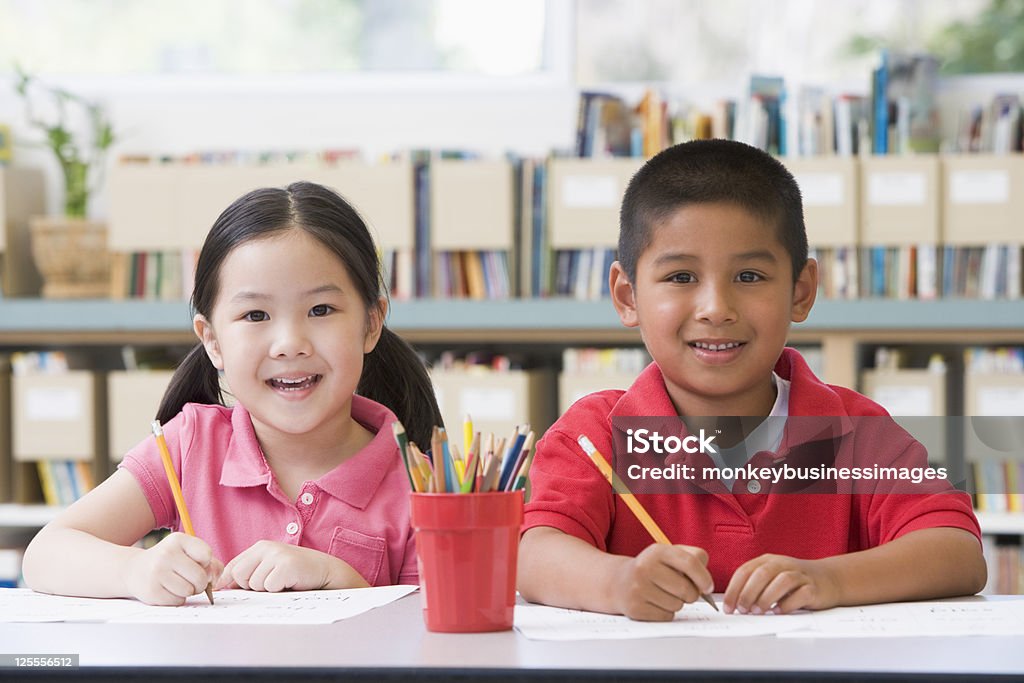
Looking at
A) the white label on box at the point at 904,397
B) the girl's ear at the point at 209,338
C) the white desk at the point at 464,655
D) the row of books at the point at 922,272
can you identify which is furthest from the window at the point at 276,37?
the white desk at the point at 464,655

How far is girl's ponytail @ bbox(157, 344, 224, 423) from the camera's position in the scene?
1346mm

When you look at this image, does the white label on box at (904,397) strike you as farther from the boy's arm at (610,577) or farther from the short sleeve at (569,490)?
the boy's arm at (610,577)

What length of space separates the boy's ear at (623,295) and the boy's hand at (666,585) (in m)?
0.39

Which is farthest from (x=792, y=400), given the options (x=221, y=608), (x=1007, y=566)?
(x=1007, y=566)

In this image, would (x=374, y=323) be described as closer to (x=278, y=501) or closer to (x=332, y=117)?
(x=278, y=501)

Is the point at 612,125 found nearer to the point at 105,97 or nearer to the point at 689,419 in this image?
the point at 105,97

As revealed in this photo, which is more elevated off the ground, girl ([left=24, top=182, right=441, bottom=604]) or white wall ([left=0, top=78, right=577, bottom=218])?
white wall ([left=0, top=78, right=577, bottom=218])

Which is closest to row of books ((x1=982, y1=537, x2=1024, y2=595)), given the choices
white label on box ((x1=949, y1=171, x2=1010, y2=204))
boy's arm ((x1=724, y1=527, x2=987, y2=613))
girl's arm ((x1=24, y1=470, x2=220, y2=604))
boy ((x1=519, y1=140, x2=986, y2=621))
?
white label on box ((x1=949, y1=171, x2=1010, y2=204))

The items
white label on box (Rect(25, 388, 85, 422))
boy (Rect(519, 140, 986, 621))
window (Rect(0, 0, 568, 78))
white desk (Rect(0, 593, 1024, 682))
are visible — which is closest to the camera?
white desk (Rect(0, 593, 1024, 682))

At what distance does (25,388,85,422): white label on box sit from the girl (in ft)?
5.61

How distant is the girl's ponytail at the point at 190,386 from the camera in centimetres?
135

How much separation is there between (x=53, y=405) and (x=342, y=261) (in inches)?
75.6

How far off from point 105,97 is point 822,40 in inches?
73.6

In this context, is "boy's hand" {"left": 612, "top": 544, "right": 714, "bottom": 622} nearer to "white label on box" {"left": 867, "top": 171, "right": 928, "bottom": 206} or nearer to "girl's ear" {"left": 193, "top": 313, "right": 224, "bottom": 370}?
"girl's ear" {"left": 193, "top": 313, "right": 224, "bottom": 370}
